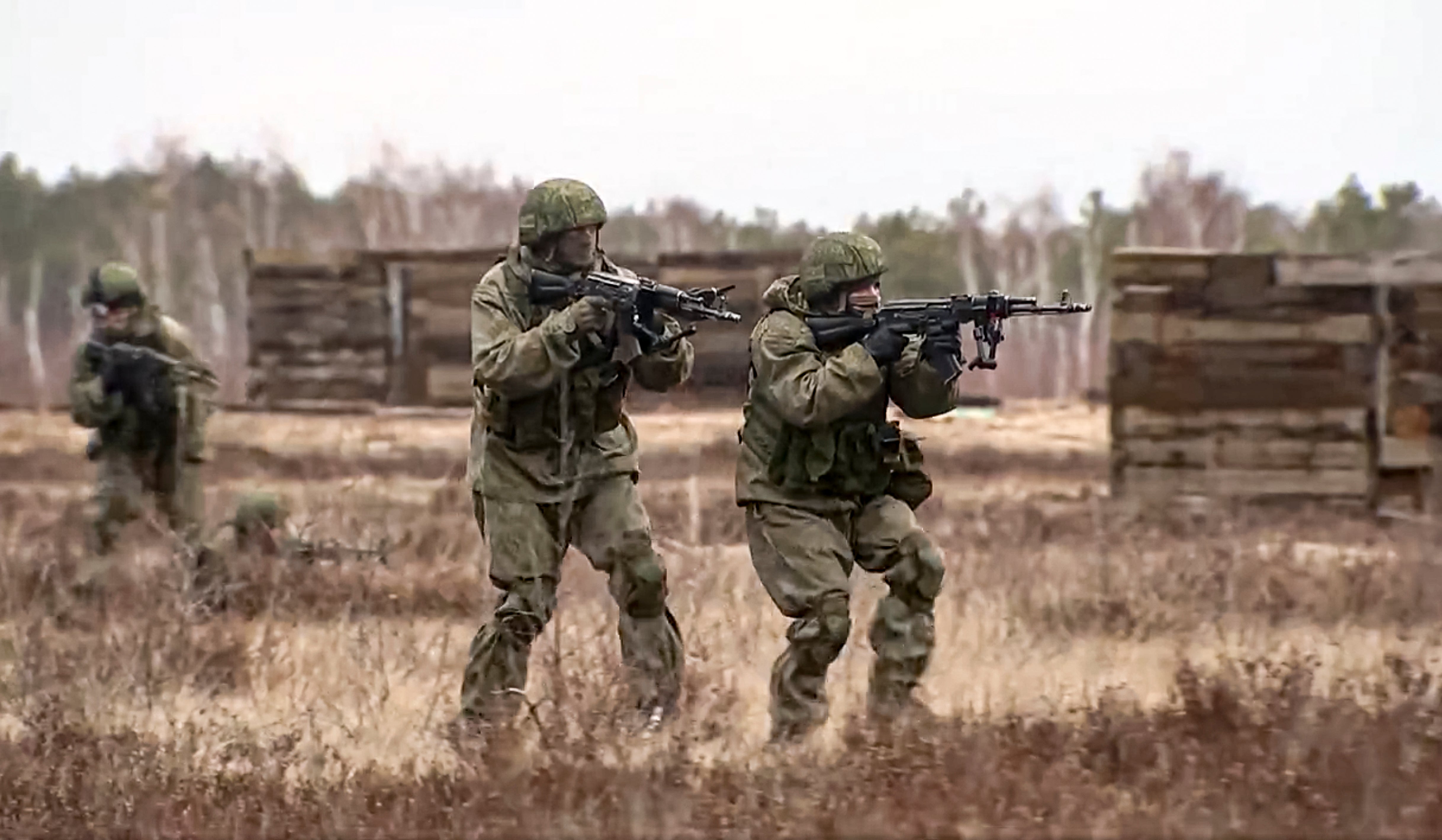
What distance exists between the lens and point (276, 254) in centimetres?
1997

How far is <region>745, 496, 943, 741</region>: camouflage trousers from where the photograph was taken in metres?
6.52

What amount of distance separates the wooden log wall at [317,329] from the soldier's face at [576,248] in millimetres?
13120

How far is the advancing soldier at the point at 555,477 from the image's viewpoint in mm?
6738

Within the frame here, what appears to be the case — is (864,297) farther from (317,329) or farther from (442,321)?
(317,329)

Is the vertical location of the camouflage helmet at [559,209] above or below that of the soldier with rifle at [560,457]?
above

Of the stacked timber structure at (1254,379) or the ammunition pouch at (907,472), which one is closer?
the ammunition pouch at (907,472)

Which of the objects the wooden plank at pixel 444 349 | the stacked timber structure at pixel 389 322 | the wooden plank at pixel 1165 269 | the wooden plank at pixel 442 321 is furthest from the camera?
the wooden plank at pixel 444 349

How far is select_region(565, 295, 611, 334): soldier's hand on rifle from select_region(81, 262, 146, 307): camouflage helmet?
14.6 feet

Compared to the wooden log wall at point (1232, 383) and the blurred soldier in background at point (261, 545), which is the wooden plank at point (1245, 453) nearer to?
the wooden log wall at point (1232, 383)

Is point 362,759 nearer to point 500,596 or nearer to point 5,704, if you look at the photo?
point 500,596

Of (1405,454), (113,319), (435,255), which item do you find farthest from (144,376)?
(435,255)

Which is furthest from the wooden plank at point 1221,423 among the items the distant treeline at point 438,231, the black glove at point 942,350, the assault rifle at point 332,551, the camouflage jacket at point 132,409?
the distant treeline at point 438,231

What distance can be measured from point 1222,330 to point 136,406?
7.84 m

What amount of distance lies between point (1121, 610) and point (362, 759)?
4.07 metres
